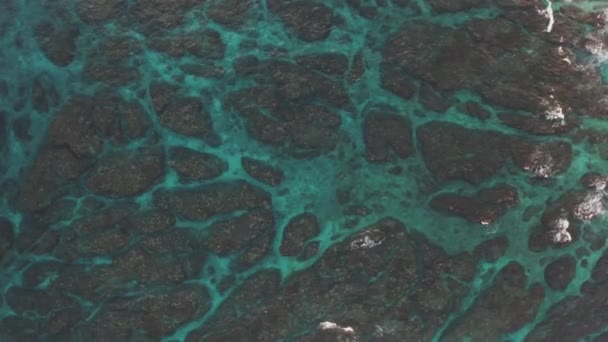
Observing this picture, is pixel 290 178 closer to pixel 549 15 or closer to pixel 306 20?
pixel 306 20

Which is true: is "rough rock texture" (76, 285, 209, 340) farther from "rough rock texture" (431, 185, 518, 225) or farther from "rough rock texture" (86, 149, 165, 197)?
"rough rock texture" (431, 185, 518, 225)

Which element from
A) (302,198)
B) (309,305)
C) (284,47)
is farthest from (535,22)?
(309,305)

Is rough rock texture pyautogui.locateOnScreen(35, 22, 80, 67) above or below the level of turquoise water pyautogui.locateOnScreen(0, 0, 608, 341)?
above

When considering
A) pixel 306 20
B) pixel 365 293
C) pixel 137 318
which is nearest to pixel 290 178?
pixel 365 293

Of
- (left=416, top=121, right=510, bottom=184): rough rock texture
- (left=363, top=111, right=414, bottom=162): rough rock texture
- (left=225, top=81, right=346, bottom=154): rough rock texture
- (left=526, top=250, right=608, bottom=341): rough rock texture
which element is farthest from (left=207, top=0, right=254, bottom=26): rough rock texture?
(left=526, top=250, right=608, bottom=341): rough rock texture

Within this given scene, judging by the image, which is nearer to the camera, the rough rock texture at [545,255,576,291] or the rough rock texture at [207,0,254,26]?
the rough rock texture at [545,255,576,291]

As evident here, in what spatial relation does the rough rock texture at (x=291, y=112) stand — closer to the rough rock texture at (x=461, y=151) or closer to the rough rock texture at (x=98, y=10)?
the rough rock texture at (x=461, y=151)

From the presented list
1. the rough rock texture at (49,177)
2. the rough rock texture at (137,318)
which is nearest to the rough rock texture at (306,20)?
the rough rock texture at (49,177)
